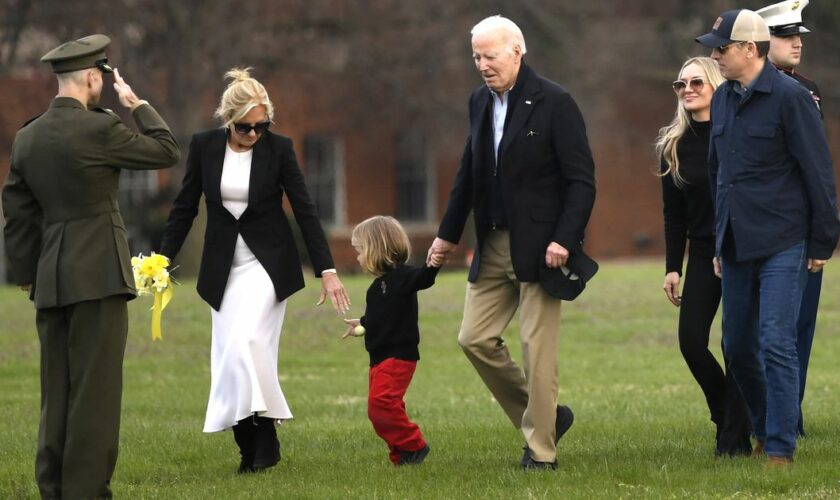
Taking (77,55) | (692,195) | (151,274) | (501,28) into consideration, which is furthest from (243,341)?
(692,195)

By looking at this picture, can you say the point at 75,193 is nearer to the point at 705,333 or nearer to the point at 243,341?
the point at 243,341

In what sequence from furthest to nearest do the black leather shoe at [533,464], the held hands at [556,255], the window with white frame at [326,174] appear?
the window with white frame at [326,174]
the black leather shoe at [533,464]
the held hands at [556,255]

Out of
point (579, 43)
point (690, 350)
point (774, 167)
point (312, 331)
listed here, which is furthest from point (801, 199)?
point (579, 43)

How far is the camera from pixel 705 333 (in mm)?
8250

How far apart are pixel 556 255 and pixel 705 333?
1.07 m

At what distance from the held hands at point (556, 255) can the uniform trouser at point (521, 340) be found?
214 millimetres

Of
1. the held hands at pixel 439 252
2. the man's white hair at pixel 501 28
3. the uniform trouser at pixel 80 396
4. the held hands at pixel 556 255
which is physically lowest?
the uniform trouser at pixel 80 396

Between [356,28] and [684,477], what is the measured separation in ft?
86.2

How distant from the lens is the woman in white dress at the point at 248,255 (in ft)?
26.5

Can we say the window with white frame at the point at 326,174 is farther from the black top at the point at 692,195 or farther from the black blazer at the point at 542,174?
the black blazer at the point at 542,174

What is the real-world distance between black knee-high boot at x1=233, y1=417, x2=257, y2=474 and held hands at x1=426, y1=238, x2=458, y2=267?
1.29 metres

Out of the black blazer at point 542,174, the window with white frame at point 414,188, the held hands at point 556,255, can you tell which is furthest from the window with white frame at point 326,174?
the held hands at point 556,255

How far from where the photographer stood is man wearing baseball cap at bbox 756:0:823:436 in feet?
28.2

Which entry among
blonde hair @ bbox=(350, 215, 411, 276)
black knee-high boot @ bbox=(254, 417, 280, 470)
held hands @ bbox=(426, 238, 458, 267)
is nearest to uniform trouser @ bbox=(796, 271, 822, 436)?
held hands @ bbox=(426, 238, 458, 267)
